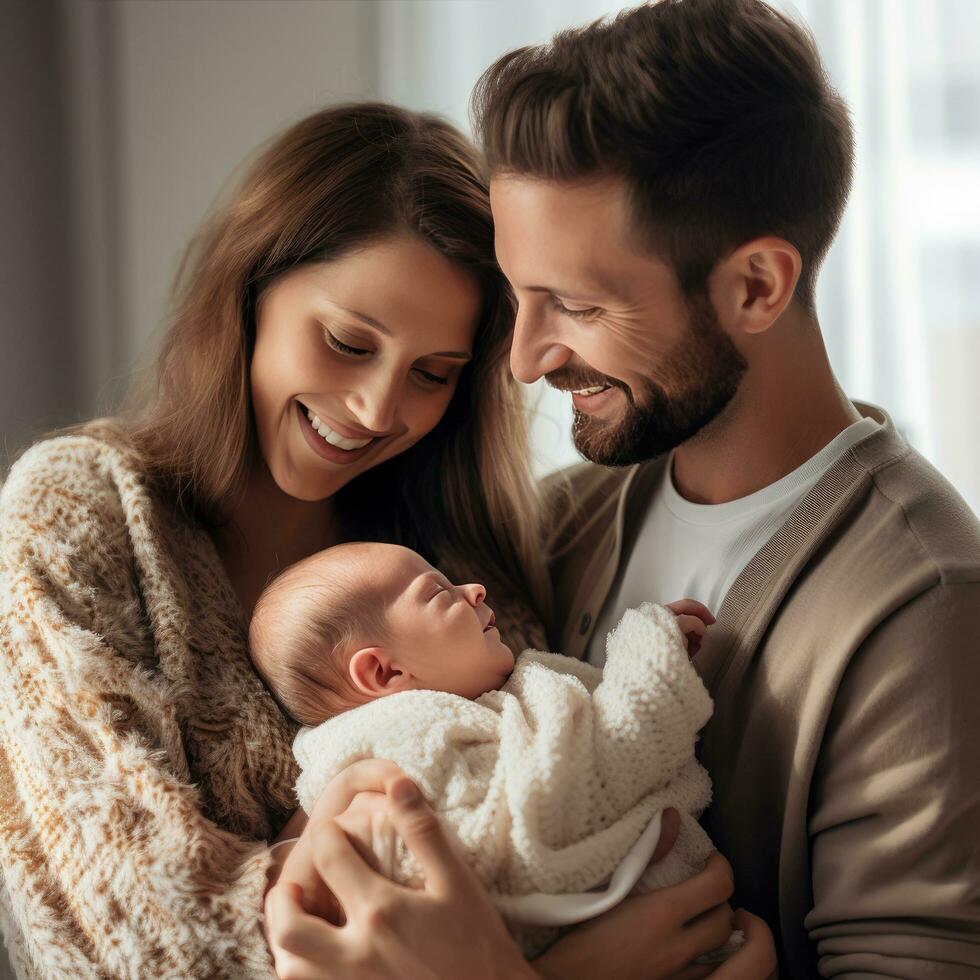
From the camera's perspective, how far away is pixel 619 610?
6.19 feet

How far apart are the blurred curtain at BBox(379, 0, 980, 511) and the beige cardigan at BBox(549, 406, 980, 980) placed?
0.76m

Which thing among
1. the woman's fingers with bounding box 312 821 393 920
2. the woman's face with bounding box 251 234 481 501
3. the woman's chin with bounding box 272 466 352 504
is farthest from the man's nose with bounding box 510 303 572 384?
the woman's fingers with bounding box 312 821 393 920

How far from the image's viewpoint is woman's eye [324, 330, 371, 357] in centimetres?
171

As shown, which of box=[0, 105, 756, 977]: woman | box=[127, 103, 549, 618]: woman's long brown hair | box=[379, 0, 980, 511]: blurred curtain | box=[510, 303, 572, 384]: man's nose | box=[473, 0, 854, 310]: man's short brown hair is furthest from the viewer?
box=[379, 0, 980, 511]: blurred curtain

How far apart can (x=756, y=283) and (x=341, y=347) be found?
63cm

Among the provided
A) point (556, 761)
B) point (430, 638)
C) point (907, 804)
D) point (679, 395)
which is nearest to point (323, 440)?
point (430, 638)

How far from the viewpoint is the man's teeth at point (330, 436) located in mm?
1777

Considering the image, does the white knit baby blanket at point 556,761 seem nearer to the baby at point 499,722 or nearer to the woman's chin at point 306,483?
the baby at point 499,722

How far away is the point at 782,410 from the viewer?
1.68 m

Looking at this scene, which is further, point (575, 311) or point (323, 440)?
point (323, 440)

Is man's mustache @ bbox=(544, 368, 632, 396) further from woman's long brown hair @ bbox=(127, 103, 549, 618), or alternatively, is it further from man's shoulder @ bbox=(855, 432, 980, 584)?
man's shoulder @ bbox=(855, 432, 980, 584)

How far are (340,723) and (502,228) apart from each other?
741mm

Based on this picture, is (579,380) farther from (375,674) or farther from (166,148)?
(166,148)

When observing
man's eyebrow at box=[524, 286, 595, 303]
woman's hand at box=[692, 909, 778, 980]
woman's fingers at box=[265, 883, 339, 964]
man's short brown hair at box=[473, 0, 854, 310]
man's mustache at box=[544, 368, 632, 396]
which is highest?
man's short brown hair at box=[473, 0, 854, 310]
